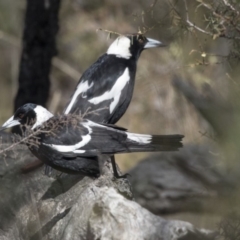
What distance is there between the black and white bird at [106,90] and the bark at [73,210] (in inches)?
15.9

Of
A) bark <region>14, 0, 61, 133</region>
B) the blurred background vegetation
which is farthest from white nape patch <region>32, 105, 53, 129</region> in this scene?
the blurred background vegetation

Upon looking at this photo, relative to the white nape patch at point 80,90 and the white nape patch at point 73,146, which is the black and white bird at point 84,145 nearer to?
the white nape patch at point 73,146

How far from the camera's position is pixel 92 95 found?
5.20 m

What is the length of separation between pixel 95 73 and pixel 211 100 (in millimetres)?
2716

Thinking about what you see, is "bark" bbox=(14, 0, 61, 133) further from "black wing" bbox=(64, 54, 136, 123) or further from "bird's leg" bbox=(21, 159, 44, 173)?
"bird's leg" bbox=(21, 159, 44, 173)

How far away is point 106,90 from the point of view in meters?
5.26

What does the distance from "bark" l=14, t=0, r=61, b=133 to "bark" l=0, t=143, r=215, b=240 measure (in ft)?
4.28

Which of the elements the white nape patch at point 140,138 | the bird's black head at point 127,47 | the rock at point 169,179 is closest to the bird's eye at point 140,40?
the bird's black head at point 127,47

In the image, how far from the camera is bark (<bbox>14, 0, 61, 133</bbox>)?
629cm

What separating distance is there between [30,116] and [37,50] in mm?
1806

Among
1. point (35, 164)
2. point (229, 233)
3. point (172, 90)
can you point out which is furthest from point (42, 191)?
point (172, 90)

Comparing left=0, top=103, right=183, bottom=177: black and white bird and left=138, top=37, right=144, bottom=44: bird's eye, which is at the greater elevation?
left=138, top=37, right=144, bottom=44: bird's eye

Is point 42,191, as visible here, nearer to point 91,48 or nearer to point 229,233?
point 229,233

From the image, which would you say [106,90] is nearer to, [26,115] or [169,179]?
[26,115]
